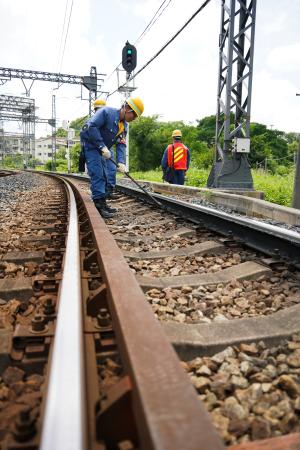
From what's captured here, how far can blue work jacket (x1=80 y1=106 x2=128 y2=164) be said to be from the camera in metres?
5.53

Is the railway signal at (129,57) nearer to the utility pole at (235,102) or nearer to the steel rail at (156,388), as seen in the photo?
the utility pole at (235,102)

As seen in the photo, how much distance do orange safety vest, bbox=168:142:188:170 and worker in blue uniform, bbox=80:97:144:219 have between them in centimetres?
376

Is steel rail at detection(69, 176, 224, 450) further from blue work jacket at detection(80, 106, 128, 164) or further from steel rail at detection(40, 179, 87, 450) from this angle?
blue work jacket at detection(80, 106, 128, 164)

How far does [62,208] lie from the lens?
6.11m

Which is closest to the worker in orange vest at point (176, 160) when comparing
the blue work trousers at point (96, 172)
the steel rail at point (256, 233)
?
the blue work trousers at point (96, 172)

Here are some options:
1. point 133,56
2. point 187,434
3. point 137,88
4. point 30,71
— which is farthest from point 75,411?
point 30,71

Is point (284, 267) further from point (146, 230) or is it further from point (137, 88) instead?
point (137, 88)

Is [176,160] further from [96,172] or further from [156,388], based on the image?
[156,388]

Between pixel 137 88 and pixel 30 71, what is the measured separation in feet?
50.5

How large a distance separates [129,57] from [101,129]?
10219 millimetres

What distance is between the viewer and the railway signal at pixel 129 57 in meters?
14.7

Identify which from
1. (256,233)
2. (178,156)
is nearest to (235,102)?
(178,156)

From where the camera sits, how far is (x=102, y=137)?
19.2ft

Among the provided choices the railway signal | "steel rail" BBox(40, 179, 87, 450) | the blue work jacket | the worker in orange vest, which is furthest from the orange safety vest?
"steel rail" BBox(40, 179, 87, 450)
